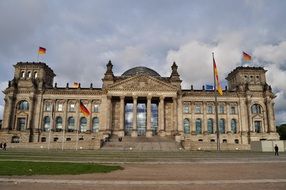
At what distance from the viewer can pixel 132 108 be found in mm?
82062

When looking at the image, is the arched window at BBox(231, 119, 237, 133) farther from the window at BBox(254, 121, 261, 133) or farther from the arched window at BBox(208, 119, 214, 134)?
the arched window at BBox(208, 119, 214, 134)

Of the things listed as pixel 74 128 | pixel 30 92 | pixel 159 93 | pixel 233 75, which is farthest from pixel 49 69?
pixel 233 75

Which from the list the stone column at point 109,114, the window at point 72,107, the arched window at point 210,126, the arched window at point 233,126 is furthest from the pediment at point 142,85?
the arched window at point 233,126

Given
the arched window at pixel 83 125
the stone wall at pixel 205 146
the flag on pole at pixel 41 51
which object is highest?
the flag on pole at pixel 41 51

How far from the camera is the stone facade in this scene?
77.1m

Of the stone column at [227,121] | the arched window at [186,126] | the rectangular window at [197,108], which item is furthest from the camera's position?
the rectangular window at [197,108]

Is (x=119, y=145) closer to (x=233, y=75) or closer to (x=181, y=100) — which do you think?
(x=181, y=100)

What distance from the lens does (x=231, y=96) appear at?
85688mm

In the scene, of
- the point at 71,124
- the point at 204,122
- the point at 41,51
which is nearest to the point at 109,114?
the point at 71,124

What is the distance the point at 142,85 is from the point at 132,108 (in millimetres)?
9192

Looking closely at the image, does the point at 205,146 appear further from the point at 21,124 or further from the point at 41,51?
the point at 21,124

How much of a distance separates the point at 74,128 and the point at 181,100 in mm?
34943

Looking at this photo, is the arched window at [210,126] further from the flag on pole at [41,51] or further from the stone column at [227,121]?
the flag on pole at [41,51]

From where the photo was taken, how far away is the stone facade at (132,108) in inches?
3036
